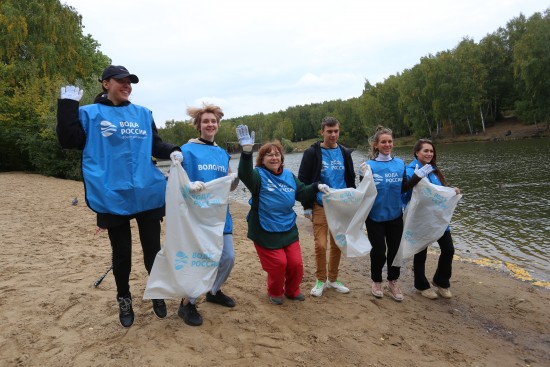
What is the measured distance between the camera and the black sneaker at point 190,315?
360cm

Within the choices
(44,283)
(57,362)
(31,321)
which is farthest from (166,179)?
(44,283)

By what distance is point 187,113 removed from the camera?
3982 mm

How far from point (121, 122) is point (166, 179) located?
2.20 ft

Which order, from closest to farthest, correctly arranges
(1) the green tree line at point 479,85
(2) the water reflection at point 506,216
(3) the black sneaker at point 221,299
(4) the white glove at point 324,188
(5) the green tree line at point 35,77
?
(3) the black sneaker at point 221,299 < (4) the white glove at point 324,188 < (2) the water reflection at point 506,216 < (5) the green tree line at point 35,77 < (1) the green tree line at point 479,85

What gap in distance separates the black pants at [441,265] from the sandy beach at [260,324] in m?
0.24

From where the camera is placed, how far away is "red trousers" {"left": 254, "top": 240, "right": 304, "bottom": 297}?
4250mm

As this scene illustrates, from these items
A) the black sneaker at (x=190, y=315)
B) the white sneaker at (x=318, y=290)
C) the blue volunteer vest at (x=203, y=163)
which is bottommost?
the white sneaker at (x=318, y=290)

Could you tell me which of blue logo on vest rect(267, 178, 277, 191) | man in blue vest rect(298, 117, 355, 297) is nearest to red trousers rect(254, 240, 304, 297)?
man in blue vest rect(298, 117, 355, 297)

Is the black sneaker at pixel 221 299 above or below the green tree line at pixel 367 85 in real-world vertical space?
below

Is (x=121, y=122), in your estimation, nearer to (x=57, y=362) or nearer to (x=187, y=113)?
(x=187, y=113)

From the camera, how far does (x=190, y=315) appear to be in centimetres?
364

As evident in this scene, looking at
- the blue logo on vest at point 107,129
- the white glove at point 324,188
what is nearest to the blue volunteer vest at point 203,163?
the blue logo on vest at point 107,129

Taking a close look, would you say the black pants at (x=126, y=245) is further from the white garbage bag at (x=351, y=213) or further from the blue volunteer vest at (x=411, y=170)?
the blue volunteer vest at (x=411, y=170)

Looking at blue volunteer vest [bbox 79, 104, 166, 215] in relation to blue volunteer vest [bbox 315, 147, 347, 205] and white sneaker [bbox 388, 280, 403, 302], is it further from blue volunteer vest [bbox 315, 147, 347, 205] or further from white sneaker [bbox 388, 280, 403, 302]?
white sneaker [bbox 388, 280, 403, 302]
